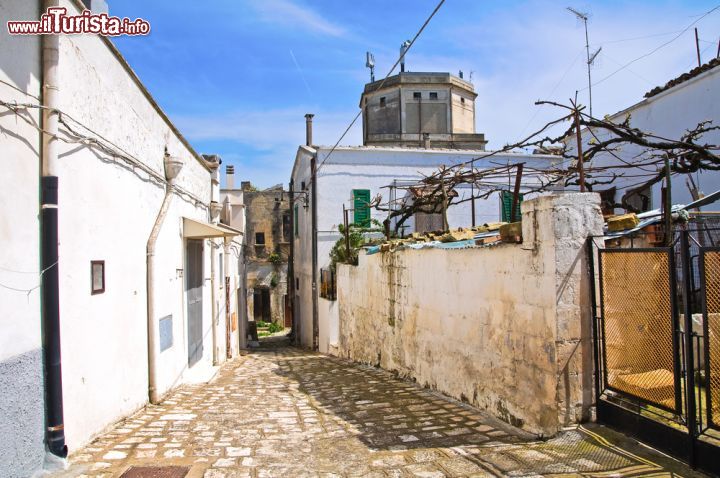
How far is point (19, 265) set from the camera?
12.4 feet

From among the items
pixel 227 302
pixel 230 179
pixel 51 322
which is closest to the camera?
pixel 51 322

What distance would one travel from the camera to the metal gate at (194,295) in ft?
33.0

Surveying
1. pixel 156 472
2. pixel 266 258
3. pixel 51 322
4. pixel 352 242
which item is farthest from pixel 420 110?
pixel 156 472

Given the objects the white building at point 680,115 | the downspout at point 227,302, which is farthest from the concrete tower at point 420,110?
the white building at point 680,115

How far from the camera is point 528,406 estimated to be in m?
5.22

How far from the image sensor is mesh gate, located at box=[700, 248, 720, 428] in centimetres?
371

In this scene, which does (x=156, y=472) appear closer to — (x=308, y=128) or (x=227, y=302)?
(x=227, y=302)

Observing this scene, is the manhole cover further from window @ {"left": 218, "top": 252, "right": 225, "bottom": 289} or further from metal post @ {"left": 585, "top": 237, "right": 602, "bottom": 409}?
window @ {"left": 218, "top": 252, "right": 225, "bottom": 289}

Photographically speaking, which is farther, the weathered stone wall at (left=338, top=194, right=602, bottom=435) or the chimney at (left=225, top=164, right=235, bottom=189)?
the chimney at (left=225, top=164, right=235, bottom=189)

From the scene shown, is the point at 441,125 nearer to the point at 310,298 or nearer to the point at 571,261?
the point at 310,298

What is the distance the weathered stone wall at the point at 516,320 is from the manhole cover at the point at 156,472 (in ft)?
10.9

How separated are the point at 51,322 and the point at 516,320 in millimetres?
4373

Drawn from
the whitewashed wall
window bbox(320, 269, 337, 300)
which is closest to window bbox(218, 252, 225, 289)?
window bbox(320, 269, 337, 300)

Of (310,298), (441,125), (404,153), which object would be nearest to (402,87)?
(441,125)
